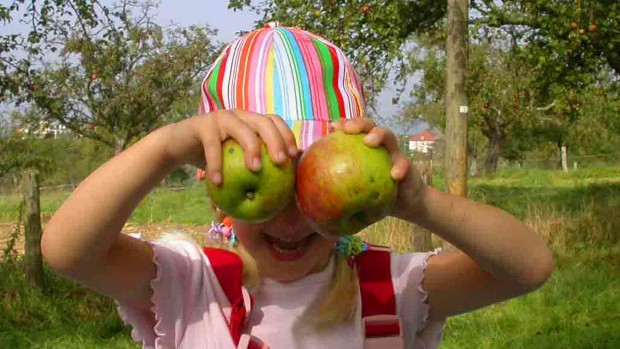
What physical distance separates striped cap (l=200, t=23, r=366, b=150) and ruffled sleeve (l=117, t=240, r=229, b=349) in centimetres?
37

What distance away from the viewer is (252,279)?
5.75ft

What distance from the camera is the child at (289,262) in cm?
146

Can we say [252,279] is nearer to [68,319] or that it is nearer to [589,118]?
[68,319]

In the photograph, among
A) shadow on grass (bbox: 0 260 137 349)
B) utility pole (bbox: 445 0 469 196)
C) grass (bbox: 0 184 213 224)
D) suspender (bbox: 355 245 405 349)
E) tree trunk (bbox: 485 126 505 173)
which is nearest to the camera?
suspender (bbox: 355 245 405 349)

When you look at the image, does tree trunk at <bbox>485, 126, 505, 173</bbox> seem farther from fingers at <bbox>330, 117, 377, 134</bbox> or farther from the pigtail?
fingers at <bbox>330, 117, 377, 134</bbox>

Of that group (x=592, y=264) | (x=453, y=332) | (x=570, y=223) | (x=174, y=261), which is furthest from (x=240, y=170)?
(x=570, y=223)

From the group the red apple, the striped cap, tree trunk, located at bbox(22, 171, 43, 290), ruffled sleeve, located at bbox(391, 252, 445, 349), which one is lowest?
tree trunk, located at bbox(22, 171, 43, 290)

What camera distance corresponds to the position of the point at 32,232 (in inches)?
212

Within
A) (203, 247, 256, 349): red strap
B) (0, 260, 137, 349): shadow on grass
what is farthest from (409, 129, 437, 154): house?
(203, 247, 256, 349): red strap

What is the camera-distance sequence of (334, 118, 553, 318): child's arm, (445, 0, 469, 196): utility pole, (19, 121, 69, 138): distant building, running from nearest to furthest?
(334, 118, 553, 318): child's arm < (445, 0, 469, 196): utility pole < (19, 121, 69, 138): distant building

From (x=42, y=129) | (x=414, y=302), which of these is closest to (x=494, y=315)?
(x=414, y=302)

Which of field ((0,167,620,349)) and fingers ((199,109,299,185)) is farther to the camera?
field ((0,167,620,349))

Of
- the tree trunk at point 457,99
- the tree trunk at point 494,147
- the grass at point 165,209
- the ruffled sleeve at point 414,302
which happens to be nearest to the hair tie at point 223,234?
the ruffled sleeve at point 414,302

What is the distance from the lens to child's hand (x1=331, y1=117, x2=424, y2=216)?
4.41 ft
